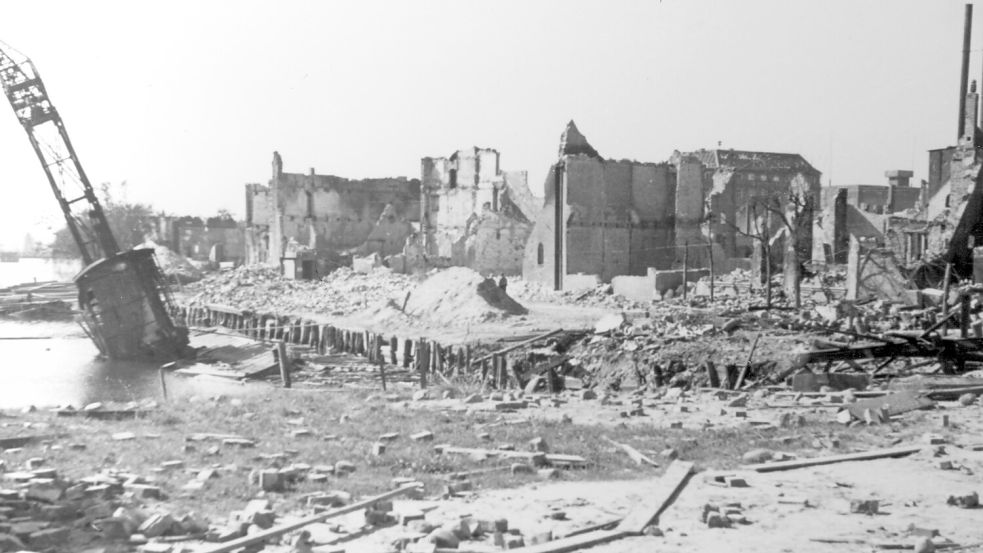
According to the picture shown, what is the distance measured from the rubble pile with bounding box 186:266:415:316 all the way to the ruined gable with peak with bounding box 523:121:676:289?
21.4 feet

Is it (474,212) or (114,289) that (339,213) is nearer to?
(474,212)

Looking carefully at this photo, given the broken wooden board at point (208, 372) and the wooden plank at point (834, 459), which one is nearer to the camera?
the wooden plank at point (834, 459)

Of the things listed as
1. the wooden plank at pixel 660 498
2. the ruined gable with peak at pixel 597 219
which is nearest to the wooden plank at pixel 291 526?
the wooden plank at pixel 660 498

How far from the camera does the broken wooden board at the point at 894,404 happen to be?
11.8 meters

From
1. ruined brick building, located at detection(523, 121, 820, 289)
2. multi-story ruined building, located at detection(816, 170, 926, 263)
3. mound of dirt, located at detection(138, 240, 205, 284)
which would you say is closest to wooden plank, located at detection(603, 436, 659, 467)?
multi-story ruined building, located at detection(816, 170, 926, 263)

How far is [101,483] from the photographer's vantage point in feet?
26.7

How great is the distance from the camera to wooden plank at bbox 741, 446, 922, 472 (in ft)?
29.5

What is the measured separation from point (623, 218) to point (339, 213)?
26.8m

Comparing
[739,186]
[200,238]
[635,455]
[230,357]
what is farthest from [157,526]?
[200,238]

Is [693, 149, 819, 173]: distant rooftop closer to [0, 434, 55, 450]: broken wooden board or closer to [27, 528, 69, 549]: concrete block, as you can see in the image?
[0, 434, 55, 450]: broken wooden board

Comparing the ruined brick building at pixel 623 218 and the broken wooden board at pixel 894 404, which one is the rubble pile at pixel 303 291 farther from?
the broken wooden board at pixel 894 404

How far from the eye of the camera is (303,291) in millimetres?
45375

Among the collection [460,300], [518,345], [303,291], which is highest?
[460,300]

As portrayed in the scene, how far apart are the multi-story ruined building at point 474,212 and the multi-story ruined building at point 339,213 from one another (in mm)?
4019
